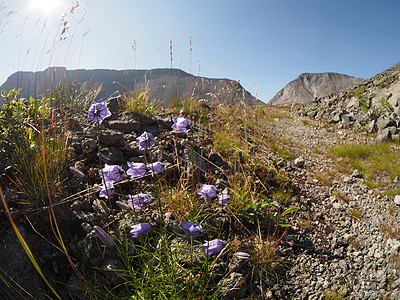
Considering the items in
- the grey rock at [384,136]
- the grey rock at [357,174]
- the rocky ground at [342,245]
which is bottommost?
the rocky ground at [342,245]

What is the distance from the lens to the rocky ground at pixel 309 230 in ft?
6.04

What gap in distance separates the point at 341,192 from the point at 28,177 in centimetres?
413

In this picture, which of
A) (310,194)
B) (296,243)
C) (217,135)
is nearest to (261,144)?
(217,135)

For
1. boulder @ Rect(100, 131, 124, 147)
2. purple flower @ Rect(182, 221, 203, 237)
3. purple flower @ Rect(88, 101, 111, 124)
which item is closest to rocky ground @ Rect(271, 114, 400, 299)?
purple flower @ Rect(182, 221, 203, 237)

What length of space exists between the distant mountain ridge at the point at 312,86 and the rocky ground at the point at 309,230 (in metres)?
78.3

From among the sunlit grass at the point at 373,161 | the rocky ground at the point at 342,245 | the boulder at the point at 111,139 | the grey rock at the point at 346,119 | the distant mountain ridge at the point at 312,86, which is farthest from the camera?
the distant mountain ridge at the point at 312,86

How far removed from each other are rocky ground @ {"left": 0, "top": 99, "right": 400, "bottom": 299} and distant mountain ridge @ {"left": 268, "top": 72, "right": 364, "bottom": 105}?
257ft

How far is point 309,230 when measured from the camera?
260 centimetres

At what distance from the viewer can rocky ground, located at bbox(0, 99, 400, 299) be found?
1.84m

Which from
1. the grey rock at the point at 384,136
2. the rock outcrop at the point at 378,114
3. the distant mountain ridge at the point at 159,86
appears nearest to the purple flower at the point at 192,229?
the distant mountain ridge at the point at 159,86

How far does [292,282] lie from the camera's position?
1993 mm

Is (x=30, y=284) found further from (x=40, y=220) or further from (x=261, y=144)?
(x=261, y=144)

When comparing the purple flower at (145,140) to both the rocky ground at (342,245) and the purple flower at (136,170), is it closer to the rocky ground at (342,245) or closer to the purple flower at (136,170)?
the purple flower at (136,170)

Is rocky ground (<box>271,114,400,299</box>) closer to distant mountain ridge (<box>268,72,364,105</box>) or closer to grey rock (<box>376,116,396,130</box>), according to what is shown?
grey rock (<box>376,116,396,130</box>)
